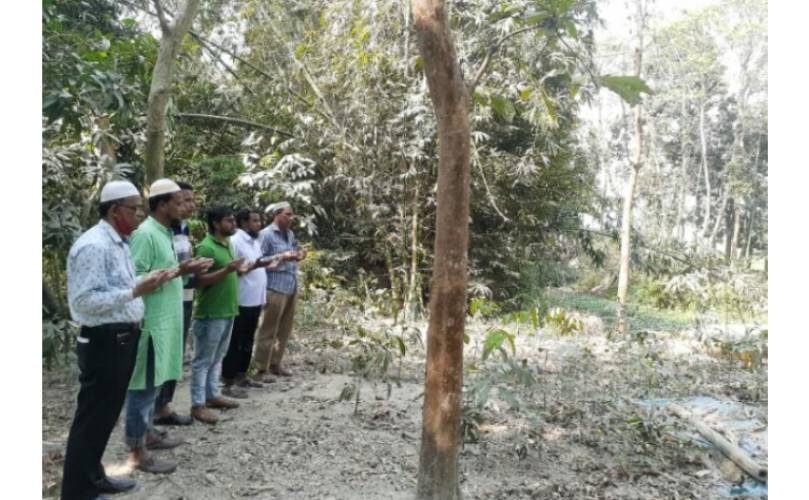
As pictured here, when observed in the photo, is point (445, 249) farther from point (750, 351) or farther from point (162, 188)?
point (750, 351)

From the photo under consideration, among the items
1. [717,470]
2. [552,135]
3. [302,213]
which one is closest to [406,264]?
[302,213]

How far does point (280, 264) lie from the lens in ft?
16.8

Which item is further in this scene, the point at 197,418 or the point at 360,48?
the point at 360,48

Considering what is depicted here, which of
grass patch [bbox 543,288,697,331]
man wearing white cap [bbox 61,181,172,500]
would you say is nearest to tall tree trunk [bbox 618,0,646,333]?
grass patch [bbox 543,288,697,331]

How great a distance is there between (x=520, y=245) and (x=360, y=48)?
15.0ft

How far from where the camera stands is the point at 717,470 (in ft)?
12.4

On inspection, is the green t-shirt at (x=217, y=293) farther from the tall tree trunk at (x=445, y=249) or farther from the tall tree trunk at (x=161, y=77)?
the tall tree trunk at (x=445, y=249)

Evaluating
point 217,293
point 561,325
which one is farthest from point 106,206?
point 561,325

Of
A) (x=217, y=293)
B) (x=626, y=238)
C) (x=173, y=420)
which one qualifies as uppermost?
(x=626, y=238)

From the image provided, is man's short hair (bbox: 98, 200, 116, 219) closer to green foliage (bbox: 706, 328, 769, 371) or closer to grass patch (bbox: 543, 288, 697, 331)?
green foliage (bbox: 706, 328, 769, 371)

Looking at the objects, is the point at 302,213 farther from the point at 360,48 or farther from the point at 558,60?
the point at 558,60

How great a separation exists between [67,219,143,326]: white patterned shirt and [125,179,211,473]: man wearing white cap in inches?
15.2

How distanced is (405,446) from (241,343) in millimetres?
1703

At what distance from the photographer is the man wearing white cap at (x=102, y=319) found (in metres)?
2.62
